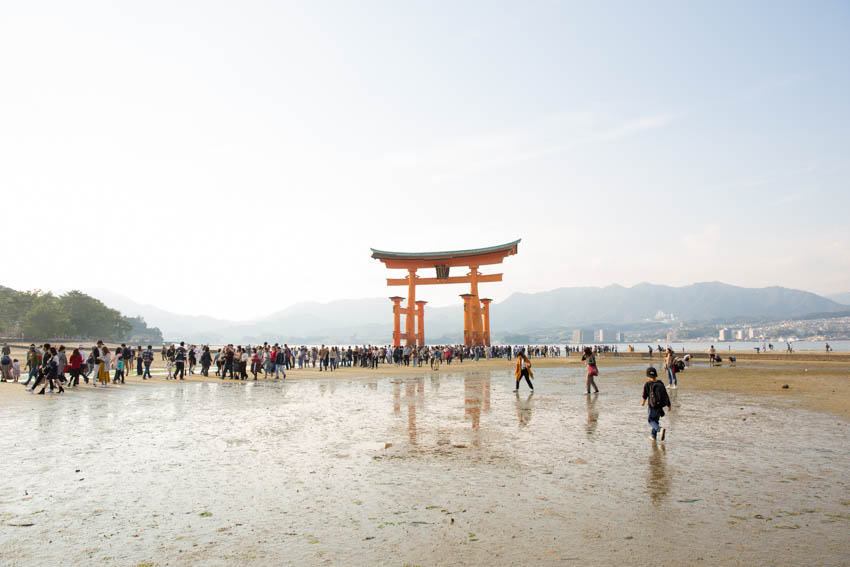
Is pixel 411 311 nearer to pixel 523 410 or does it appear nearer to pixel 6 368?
pixel 6 368

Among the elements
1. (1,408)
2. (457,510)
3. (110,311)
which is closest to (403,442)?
(457,510)

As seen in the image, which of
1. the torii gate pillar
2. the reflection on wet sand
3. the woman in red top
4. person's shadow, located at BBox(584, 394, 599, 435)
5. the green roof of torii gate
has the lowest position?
person's shadow, located at BBox(584, 394, 599, 435)

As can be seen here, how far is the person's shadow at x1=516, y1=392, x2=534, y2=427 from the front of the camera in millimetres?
11031

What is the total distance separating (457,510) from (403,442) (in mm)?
3693

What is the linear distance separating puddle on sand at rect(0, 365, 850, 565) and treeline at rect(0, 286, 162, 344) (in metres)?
81.5

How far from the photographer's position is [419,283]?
→ 177ft

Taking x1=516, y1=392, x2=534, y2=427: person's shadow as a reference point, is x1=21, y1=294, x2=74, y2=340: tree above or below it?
above

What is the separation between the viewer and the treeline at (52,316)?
75.5 m

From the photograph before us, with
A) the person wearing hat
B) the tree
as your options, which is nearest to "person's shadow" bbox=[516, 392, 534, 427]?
the person wearing hat

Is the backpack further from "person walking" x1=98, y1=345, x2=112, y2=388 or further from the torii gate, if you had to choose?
the torii gate

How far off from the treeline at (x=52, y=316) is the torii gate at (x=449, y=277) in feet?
199

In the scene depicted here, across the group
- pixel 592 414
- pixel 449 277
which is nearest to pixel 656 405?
pixel 592 414

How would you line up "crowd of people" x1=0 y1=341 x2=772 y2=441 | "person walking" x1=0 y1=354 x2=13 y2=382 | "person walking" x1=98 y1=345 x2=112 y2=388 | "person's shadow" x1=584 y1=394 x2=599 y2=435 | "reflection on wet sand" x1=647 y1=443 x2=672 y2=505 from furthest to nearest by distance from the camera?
"person walking" x1=0 y1=354 x2=13 y2=382 → "person walking" x1=98 y1=345 x2=112 y2=388 → "crowd of people" x1=0 y1=341 x2=772 y2=441 → "person's shadow" x1=584 y1=394 x2=599 y2=435 → "reflection on wet sand" x1=647 y1=443 x2=672 y2=505

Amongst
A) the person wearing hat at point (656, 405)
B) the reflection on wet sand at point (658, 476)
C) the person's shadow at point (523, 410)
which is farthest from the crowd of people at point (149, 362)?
the reflection on wet sand at point (658, 476)
